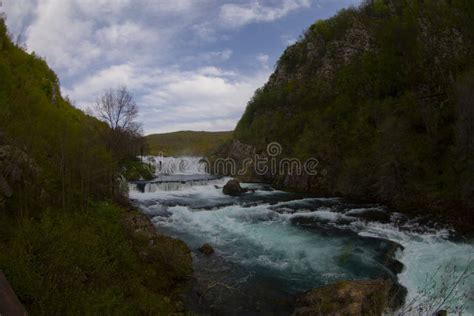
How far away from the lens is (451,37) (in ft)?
88.9

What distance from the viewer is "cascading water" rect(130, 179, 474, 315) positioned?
9.66 m

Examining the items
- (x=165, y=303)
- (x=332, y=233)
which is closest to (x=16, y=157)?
(x=165, y=303)

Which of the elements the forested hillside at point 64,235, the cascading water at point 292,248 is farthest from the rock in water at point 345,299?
the forested hillside at point 64,235

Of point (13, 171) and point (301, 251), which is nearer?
point (13, 171)

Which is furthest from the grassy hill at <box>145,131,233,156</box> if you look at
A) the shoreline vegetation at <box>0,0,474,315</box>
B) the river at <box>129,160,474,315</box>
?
the river at <box>129,160,474,315</box>

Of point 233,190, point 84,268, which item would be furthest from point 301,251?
point 233,190

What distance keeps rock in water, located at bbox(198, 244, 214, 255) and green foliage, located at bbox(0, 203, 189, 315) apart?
2603mm

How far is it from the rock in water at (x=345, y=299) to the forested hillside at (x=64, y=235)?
11.2ft

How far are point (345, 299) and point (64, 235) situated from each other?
667 centimetres

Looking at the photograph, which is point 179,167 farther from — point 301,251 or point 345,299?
point 345,299

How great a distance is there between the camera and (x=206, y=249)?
13172mm

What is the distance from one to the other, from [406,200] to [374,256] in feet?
33.3

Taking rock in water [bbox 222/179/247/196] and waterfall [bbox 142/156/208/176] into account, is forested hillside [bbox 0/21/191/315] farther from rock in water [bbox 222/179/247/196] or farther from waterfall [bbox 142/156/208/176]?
waterfall [bbox 142/156/208/176]

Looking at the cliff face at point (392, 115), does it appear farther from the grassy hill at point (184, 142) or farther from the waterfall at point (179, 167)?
the grassy hill at point (184, 142)
